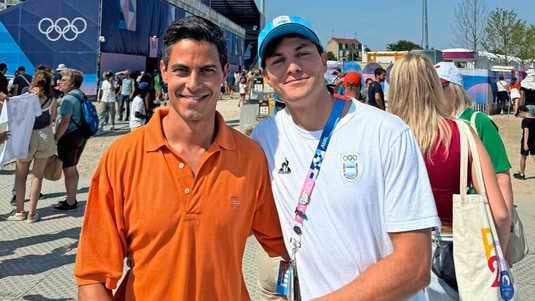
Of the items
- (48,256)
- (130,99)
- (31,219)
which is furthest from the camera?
(130,99)

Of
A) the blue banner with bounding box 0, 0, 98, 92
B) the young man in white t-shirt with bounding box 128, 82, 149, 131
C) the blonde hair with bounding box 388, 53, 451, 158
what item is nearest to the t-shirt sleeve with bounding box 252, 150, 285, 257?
the blonde hair with bounding box 388, 53, 451, 158

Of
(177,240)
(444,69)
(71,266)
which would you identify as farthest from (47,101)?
(177,240)

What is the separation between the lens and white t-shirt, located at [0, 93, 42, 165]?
6449 mm

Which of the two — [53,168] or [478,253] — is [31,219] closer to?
[53,168]

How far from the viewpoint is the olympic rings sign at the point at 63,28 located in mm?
25672

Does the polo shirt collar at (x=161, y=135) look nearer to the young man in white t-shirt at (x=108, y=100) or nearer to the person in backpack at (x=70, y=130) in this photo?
the person in backpack at (x=70, y=130)

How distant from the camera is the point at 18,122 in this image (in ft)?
21.7

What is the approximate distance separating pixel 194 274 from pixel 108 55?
26577mm

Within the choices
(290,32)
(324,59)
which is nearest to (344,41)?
(324,59)

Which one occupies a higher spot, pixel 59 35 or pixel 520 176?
pixel 59 35

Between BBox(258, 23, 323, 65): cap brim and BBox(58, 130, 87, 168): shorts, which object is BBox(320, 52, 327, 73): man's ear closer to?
BBox(258, 23, 323, 65): cap brim

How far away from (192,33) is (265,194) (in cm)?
63

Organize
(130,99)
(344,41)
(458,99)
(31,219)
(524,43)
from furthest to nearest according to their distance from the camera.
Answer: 1. (344,41)
2. (524,43)
3. (130,99)
4. (31,219)
5. (458,99)

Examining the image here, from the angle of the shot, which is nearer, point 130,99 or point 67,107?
point 67,107
